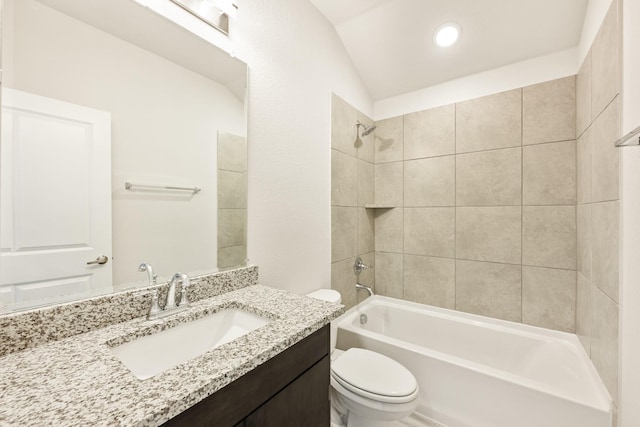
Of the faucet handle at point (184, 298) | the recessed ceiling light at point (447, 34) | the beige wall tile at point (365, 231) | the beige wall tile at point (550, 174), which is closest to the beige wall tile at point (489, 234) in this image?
the beige wall tile at point (550, 174)

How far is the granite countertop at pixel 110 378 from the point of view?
0.46 meters

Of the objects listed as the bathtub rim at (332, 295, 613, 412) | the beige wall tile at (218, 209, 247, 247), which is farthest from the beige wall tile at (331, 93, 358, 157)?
the bathtub rim at (332, 295, 613, 412)

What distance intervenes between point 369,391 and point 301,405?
63 centimetres

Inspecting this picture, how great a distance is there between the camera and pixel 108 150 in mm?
882

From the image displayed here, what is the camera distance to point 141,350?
81 centimetres

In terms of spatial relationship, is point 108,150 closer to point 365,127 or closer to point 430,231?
point 365,127

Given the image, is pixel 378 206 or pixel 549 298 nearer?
pixel 549 298

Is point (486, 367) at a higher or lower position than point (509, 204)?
lower

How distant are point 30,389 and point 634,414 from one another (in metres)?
1.87

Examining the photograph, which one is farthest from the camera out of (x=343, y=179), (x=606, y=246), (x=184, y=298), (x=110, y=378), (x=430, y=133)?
(x=430, y=133)

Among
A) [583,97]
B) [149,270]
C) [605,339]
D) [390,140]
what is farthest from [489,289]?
[149,270]

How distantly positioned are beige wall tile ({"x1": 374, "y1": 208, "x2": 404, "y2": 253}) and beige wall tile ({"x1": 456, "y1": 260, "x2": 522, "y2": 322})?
0.52 meters

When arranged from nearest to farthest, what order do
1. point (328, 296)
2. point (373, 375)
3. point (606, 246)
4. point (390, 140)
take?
point (606, 246) < point (373, 375) < point (328, 296) < point (390, 140)

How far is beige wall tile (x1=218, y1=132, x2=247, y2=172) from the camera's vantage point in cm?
123
